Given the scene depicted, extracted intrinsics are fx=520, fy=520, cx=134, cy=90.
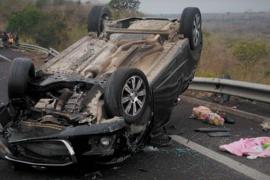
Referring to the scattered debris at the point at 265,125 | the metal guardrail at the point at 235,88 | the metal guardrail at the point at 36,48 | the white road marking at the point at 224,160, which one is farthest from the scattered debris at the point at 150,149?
the metal guardrail at the point at 36,48

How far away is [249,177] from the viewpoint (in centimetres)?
516

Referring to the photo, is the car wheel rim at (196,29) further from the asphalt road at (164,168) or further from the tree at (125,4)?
the tree at (125,4)

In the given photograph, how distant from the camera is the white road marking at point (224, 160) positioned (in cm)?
522

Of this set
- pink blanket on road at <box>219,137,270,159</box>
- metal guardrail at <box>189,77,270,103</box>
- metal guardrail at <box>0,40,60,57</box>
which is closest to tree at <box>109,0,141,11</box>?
metal guardrail at <box>0,40,60,57</box>

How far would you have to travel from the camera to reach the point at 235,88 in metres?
8.50

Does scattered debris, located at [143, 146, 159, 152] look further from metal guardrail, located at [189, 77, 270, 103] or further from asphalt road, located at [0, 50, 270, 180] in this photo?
metal guardrail, located at [189, 77, 270, 103]

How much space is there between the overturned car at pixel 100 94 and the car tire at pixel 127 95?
1 centimetres

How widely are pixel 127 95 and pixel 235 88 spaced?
342 centimetres

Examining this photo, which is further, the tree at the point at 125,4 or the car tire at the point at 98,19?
the tree at the point at 125,4

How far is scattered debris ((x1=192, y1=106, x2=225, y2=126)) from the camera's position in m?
7.37

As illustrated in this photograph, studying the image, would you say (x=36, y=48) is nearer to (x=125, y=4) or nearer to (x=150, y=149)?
(x=125, y=4)

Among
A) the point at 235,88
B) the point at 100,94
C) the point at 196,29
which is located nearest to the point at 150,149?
the point at 100,94

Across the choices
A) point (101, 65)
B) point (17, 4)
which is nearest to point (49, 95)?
point (101, 65)

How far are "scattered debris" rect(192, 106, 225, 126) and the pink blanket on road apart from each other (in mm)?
1059
